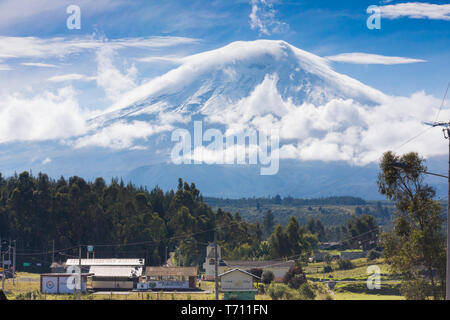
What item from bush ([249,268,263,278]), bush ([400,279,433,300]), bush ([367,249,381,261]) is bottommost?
bush ([249,268,263,278])

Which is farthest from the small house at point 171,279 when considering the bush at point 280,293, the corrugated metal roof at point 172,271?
the bush at point 280,293

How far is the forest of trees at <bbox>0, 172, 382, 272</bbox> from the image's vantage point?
96.8 metres

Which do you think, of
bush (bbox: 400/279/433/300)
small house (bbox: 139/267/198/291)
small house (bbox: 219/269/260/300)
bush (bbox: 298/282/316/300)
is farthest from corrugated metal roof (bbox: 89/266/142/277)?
bush (bbox: 400/279/433/300)

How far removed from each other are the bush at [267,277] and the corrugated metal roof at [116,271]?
16.6 metres

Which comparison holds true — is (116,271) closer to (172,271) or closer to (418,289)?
(172,271)

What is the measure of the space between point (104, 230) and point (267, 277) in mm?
36992

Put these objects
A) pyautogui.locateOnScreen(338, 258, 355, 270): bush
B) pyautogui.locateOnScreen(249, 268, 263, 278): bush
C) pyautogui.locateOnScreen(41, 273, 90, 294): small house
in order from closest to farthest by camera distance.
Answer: pyautogui.locateOnScreen(41, 273, 90, 294): small house → pyautogui.locateOnScreen(249, 268, 263, 278): bush → pyautogui.locateOnScreen(338, 258, 355, 270): bush

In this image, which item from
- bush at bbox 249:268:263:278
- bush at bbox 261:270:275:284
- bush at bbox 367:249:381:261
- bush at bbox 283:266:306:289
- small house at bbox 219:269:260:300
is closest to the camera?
small house at bbox 219:269:260:300

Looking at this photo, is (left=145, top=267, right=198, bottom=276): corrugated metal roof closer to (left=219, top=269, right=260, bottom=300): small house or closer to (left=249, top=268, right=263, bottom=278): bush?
(left=249, top=268, right=263, bottom=278): bush

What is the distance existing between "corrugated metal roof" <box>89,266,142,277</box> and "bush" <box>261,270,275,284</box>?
1657cm

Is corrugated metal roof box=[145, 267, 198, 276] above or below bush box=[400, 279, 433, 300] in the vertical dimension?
below

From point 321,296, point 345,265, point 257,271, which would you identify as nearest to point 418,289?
point 321,296
